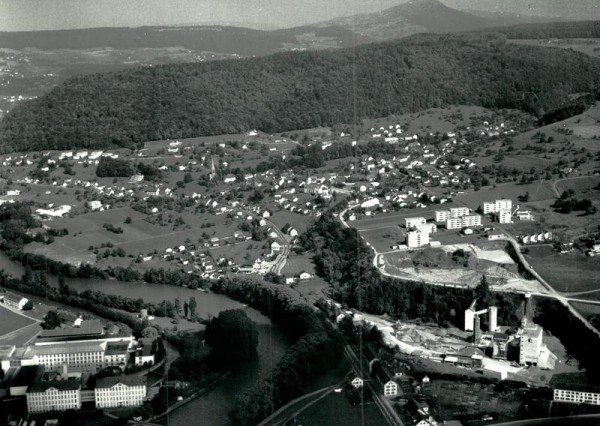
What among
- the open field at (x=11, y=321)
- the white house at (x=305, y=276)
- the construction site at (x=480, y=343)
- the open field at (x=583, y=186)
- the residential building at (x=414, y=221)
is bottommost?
the white house at (x=305, y=276)

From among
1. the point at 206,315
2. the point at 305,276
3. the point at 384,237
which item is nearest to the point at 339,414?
the point at 206,315

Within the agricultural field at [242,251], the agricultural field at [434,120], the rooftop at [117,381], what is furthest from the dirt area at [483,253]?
the agricultural field at [434,120]

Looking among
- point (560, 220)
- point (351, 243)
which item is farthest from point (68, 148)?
point (560, 220)

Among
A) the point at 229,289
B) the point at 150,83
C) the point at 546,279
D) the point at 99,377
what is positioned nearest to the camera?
the point at 99,377

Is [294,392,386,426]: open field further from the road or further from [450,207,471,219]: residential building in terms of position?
[450,207,471,219]: residential building

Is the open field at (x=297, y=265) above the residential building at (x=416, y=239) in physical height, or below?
below

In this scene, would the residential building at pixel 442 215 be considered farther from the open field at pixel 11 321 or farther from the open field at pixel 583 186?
the open field at pixel 11 321

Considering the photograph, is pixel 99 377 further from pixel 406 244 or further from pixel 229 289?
pixel 406 244

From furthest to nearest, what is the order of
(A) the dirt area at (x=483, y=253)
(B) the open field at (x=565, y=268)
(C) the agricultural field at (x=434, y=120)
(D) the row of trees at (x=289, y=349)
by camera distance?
(C) the agricultural field at (x=434, y=120) → (A) the dirt area at (x=483, y=253) → (B) the open field at (x=565, y=268) → (D) the row of trees at (x=289, y=349)
